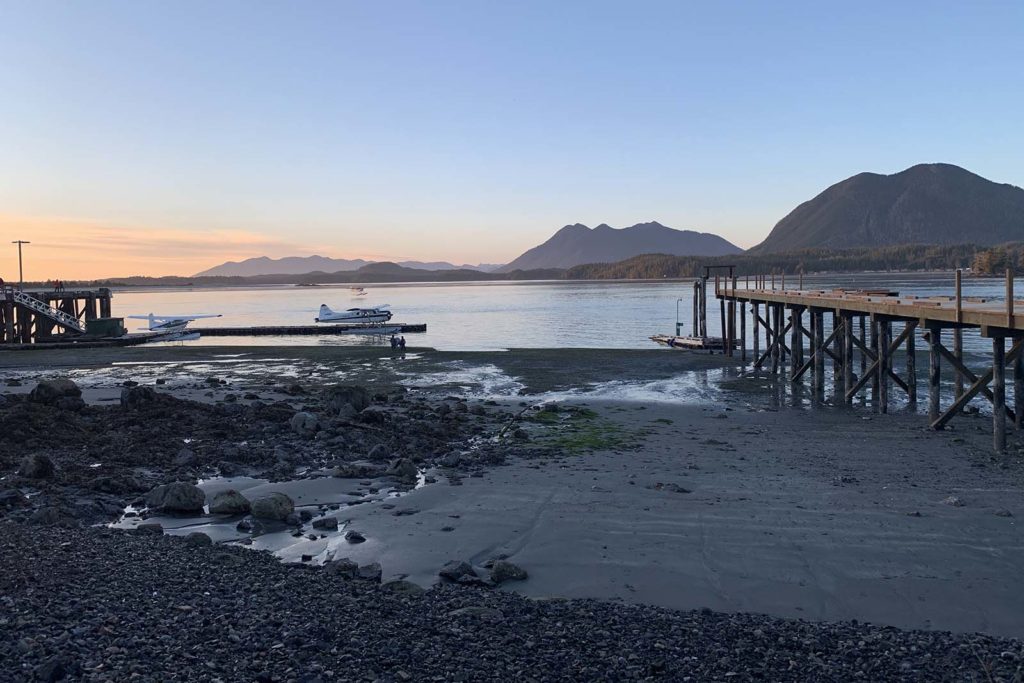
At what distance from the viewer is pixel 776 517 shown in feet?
41.6

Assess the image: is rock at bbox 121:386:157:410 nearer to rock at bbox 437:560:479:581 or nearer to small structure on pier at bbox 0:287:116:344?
rock at bbox 437:560:479:581

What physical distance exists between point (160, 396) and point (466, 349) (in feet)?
93.6

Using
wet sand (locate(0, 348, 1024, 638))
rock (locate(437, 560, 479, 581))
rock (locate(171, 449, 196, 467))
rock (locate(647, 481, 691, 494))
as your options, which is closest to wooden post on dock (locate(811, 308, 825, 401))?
wet sand (locate(0, 348, 1024, 638))

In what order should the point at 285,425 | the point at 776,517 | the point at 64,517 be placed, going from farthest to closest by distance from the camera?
the point at 285,425 < the point at 776,517 < the point at 64,517

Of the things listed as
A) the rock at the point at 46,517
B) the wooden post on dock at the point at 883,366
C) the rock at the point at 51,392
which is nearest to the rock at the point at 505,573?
the rock at the point at 46,517

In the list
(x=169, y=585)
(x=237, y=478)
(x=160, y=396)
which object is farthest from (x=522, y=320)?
(x=169, y=585)

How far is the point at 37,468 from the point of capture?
47.0ft

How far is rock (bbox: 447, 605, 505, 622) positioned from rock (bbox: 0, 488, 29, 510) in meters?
8.03

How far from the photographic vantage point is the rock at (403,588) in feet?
29.8

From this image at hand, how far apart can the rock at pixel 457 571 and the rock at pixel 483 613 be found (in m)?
1.29

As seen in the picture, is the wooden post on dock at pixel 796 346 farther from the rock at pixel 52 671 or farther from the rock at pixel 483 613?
the rock at pixel 52 671

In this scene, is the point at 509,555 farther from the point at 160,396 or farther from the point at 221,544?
the point at 160,396

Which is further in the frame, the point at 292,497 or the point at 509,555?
the point at 292,497

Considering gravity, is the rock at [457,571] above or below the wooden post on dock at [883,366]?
below
